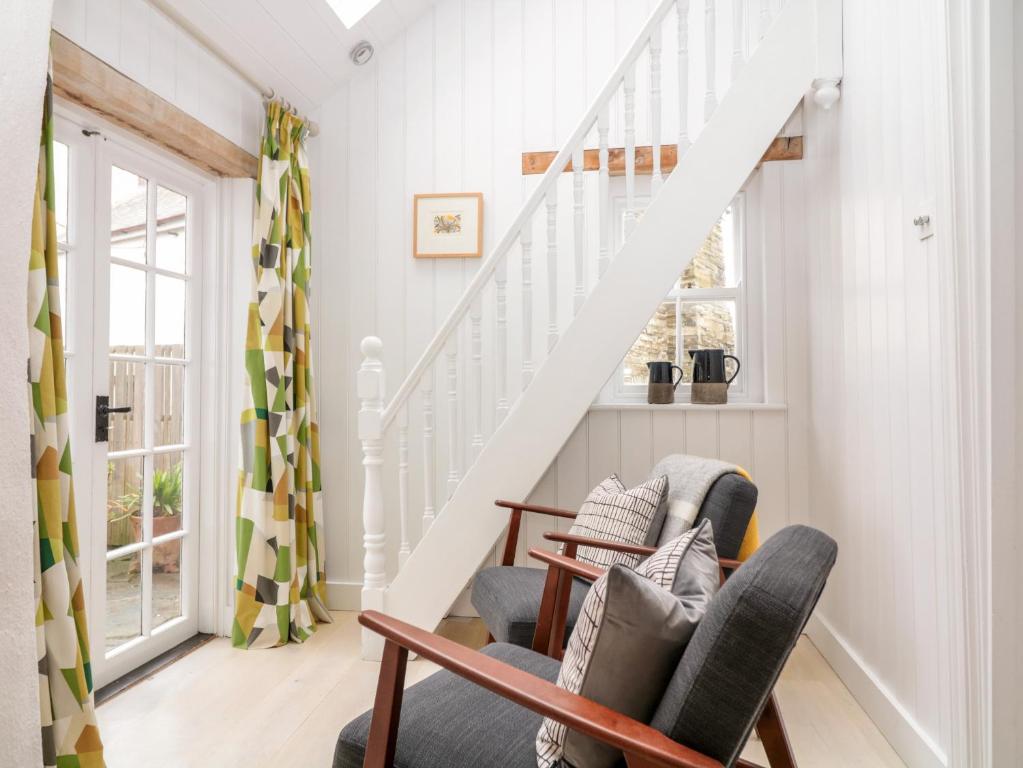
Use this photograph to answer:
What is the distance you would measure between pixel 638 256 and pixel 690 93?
107 centimetres

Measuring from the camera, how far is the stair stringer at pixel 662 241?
87.7 inches

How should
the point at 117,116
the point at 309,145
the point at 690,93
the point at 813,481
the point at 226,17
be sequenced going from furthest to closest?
the point at 309,145
the point at 690,93
the point at 813,481
the point at 226,17
the point at 117,116

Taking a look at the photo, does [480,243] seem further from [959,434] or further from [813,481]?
[959,434]

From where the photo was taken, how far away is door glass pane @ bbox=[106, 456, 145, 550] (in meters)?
2.17

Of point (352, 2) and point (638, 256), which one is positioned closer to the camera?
point (638, 256)

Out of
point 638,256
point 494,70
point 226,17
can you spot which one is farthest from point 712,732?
point 494,70

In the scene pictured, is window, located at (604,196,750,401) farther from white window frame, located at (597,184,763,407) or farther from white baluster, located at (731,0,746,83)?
white baluster, located at (731,0,746,83)

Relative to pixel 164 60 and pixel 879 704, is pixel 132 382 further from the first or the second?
pixel 879 704

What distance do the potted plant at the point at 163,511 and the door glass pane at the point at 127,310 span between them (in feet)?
1.64

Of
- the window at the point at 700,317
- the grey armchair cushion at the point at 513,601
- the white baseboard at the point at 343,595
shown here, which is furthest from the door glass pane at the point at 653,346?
the white baseboard at the point at 343,595

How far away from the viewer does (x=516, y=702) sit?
3.01 ft

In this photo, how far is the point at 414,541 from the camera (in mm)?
2906

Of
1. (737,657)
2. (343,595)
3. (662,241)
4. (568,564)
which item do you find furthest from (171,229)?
(737,657)

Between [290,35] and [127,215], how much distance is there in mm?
966
